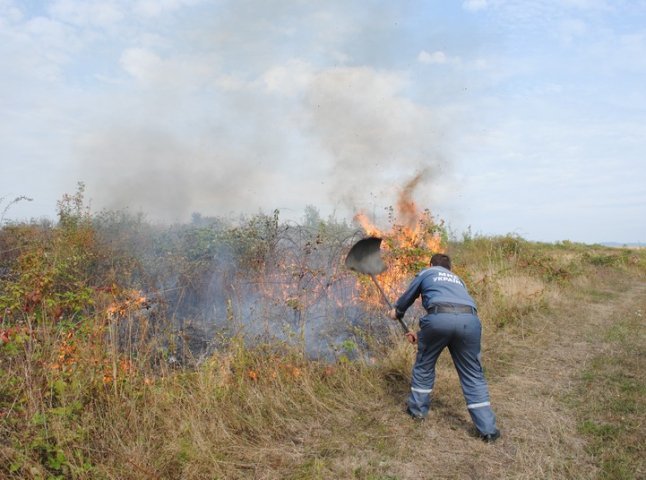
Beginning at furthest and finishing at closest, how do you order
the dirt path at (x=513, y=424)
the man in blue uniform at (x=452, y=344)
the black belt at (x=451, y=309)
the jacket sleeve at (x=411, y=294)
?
the jacket sleeve at (x=411, y=294) → the black belt at (x=451, y=309) → the man in blue uniform at (x=452, y=344) → the dirt path at (x=513, y=424)

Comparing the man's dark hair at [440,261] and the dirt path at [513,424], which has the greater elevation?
the man's dark hair at [440,261]

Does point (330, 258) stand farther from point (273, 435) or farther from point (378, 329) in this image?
point (273, 435)

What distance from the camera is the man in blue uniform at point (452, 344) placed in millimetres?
4484

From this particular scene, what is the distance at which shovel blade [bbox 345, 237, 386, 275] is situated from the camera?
604 centimetres

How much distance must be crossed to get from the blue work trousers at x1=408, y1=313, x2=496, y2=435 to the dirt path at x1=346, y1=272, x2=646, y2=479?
23 centimetres

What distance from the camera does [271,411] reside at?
460 centimetres

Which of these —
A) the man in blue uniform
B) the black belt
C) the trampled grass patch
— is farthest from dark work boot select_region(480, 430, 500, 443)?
the black belt

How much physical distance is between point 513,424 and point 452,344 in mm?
1046

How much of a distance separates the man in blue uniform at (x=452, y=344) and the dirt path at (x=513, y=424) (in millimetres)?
229

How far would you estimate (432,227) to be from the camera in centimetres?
959

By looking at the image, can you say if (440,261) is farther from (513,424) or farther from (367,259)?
(513,424)

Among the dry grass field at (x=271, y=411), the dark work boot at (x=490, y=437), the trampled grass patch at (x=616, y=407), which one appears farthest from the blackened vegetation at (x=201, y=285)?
the trampled grass patch at (x=616, y=407)

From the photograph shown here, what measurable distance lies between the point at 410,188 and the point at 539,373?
5692 millimetres

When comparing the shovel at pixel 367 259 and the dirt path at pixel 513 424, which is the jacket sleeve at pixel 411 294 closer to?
the shovel at pixel 367 259
